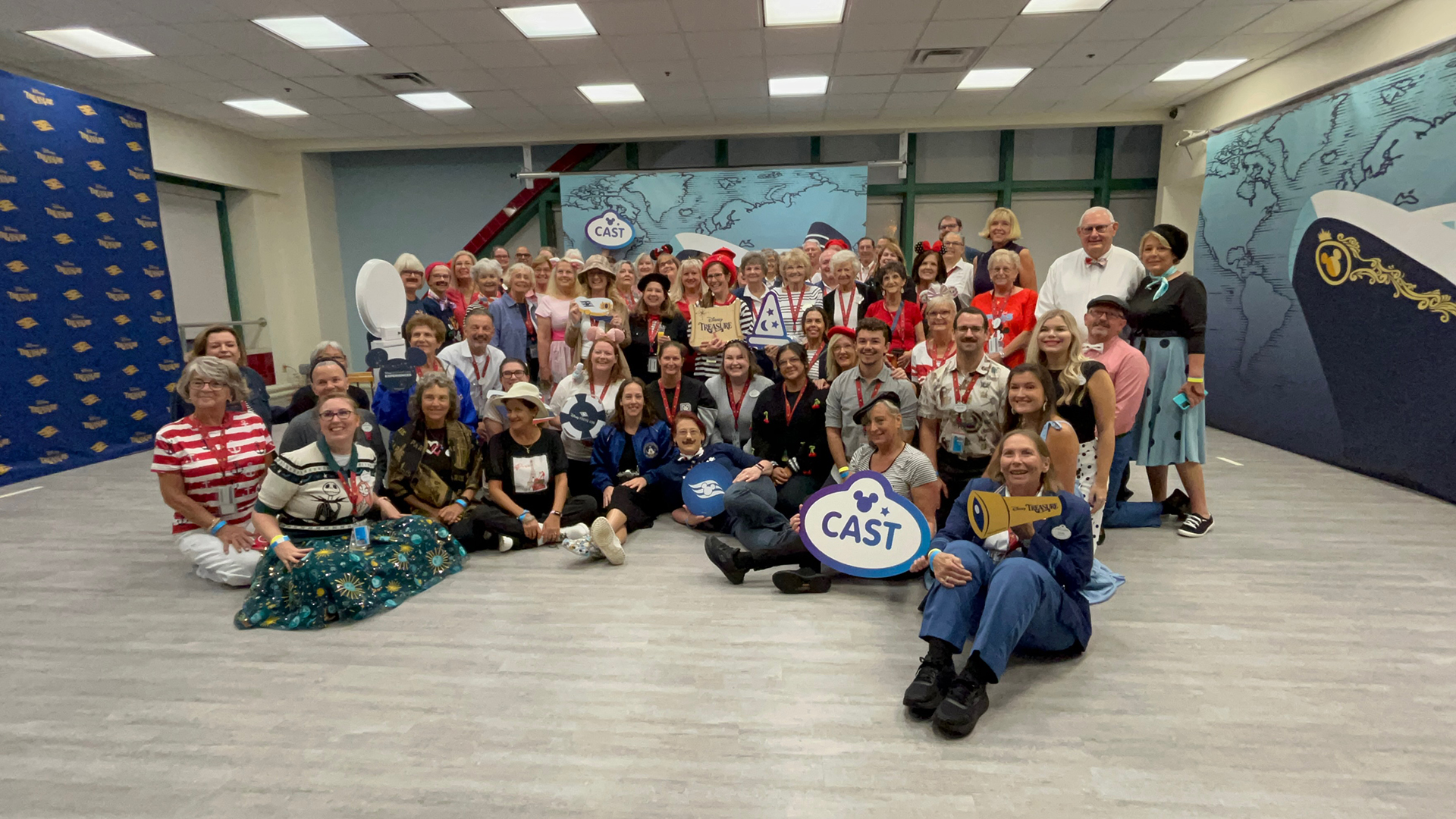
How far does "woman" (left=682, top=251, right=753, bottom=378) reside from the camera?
14.1ft

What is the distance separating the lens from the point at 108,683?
2.32 meters

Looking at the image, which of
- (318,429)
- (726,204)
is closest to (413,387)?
(318,429)

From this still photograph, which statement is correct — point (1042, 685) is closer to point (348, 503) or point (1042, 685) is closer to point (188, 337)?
point (348, 503)

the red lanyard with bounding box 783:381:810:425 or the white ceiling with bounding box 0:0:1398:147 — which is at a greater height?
the white ceiling with bounding box 0:0:1398:147

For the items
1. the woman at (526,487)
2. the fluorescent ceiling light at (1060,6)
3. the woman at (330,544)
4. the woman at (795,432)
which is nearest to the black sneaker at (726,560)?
the woman at (795,432)

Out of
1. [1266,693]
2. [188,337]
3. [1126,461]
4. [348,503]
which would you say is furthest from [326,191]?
[1266,693]

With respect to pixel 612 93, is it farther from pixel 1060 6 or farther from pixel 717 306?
pixel 1060 6

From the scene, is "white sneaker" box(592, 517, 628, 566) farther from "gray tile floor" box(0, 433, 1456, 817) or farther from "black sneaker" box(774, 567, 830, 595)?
"black sneaker" box(774, 567, 830, 595)

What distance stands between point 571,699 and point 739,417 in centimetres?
214

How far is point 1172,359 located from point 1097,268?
2.07ft

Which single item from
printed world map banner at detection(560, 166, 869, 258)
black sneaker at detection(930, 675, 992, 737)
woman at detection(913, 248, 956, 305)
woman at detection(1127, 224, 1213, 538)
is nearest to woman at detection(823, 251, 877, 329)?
woman at detection(913, 248, 956, 305)

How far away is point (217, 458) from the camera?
3.05m

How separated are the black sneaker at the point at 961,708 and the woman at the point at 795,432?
1663mm

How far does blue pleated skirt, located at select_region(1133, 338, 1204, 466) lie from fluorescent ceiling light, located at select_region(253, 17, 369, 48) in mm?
6253
